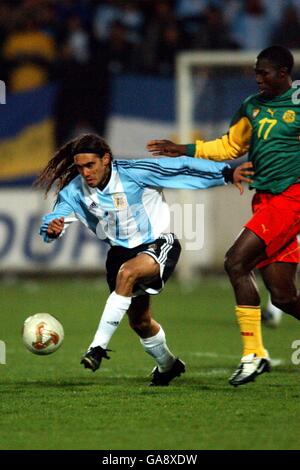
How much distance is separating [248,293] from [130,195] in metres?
1.06

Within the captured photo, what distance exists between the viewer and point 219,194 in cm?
1808

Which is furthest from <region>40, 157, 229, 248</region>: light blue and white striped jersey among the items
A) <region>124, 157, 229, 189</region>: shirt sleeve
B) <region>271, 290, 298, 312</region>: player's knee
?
<region>271, 290, 298, 312</region>: player's knee

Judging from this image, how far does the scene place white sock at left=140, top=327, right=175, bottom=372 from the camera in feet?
25.8

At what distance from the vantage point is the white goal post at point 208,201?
56.9 ft

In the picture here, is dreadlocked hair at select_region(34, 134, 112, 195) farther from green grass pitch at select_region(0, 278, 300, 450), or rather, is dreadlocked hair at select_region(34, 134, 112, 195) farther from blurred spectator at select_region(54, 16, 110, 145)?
blurred spectator at select_region(54, 16, 110, 145)

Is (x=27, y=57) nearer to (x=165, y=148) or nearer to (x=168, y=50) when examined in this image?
(x=168, y=50)

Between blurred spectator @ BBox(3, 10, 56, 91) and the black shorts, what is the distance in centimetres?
1129

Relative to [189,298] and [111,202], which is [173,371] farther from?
[189,298]

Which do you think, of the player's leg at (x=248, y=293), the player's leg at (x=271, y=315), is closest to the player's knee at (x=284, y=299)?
the player's leg at (x=248, y=293)

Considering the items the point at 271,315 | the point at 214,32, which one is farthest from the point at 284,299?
the point at 214,32

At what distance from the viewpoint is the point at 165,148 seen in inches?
309

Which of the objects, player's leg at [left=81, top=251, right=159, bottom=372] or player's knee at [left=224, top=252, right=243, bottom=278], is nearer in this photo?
player's leg at [left=81, top=251, right=159, bottom=372]
